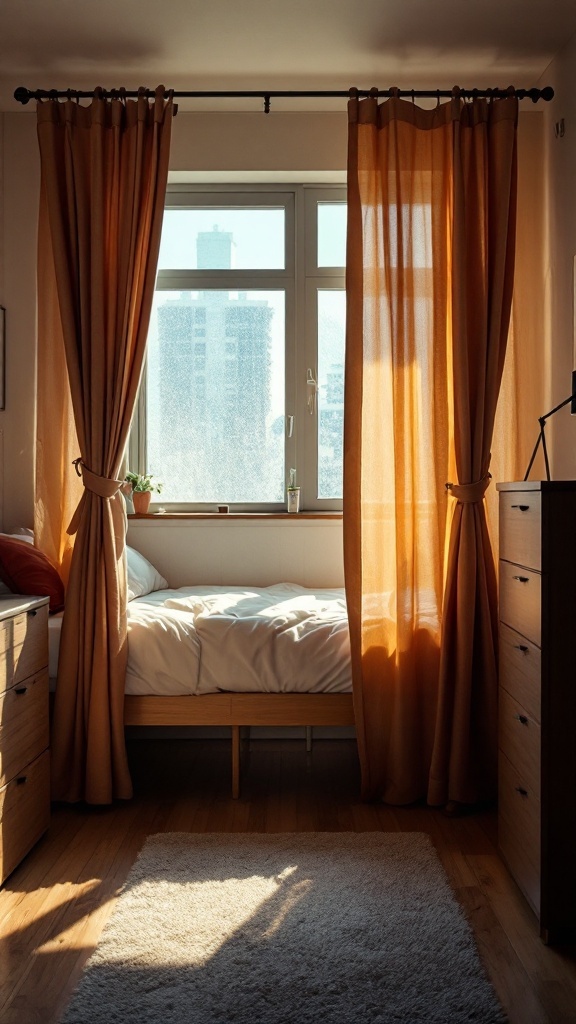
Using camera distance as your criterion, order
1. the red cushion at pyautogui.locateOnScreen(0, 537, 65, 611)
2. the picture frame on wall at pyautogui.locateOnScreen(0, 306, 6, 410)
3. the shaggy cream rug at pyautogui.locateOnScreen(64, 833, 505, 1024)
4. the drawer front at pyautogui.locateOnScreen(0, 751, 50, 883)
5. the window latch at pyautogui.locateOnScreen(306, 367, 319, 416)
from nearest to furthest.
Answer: the shaggy cream rug at pyautogui.locateOnScreen(64, 833, 505, 1024) → the drawer front at pyautogui.locateOnScreen(0, 751, 50, 883) → the red cushion at pyautogui.locateOnScreen(0, 537, 65, 611) → the picture frame on wall at pyautogui.locateOnScreen(0, 306, 6, 410) → the window latch at pyautogui.locateOnScreen(306, 367, 319, 416)

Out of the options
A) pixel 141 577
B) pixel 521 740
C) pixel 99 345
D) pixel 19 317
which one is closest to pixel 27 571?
pixel 141 577

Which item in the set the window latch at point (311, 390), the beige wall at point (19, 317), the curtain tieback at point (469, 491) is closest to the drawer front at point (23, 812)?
the beige wall at point (19, 317)

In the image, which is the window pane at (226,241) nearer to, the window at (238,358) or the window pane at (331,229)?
the window at (238,358)

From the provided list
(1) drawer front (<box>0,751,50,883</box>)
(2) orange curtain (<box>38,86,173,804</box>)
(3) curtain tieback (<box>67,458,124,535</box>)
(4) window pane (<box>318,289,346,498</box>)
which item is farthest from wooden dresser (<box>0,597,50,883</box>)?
(4) window pane (<box>318,289,346,498</box>)

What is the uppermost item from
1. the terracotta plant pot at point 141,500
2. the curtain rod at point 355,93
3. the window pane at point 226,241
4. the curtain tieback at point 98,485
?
the curtain rod at point 355,93

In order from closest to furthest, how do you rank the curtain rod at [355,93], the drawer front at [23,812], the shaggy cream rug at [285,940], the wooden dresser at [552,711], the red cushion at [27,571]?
the shaggy cream rug at [285,940] < the wooden dresser at [552,711] < the drawer front at [23,812] < the red cushion at [27,571] < the curtain rod at [355,93]

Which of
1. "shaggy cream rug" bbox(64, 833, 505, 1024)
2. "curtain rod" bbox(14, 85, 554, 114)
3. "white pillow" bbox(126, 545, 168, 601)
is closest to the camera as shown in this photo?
"shaggy cream rug" bbox(64, 833, 505, 1024)

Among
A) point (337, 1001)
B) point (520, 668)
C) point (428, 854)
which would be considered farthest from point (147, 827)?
point (520, 668)

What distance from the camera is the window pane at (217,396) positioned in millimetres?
3918

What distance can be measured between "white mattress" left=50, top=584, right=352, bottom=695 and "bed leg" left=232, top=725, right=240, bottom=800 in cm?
17

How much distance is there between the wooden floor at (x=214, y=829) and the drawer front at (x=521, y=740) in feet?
1.14

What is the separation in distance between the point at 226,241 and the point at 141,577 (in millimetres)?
1658

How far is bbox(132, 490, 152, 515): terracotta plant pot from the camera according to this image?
12.3ft

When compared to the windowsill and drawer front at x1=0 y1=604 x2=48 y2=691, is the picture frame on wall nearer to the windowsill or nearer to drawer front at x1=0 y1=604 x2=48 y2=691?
the windowsill
